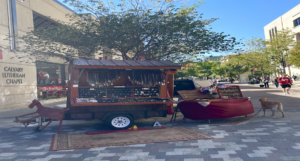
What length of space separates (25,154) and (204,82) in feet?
36.9

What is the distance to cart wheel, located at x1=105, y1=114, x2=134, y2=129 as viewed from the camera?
7324 millimetres

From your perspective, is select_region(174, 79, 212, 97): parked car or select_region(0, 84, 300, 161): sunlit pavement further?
select_region(174, 79, 212, 97): parked car

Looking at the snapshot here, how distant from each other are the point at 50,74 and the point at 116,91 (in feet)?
45.6

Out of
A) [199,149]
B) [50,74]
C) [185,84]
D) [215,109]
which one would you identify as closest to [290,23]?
[185,84]

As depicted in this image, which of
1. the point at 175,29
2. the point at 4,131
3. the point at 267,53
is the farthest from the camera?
the point at 267,53

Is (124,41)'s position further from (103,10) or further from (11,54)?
(11,54)

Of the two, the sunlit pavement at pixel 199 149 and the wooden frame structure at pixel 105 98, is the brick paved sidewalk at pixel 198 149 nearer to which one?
the sunlit pavement at pixel 199 149

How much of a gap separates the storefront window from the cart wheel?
12997 millimetres

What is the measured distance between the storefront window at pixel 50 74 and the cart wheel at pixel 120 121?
512 inches

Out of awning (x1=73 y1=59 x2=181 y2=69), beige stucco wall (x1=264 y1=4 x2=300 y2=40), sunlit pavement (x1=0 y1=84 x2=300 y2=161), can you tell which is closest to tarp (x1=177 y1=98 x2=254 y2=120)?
sunlit pavement (x1=0 y1=84 x2=300 y2=161)

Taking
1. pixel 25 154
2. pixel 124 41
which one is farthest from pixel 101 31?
pixel 25 154

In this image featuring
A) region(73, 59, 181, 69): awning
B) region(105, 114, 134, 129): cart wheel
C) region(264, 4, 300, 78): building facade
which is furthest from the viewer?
region(264, 4, 300, 78): building facade

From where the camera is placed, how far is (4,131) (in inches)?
302

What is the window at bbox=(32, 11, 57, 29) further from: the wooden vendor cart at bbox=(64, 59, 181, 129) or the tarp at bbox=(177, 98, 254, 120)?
the tarp at bbox=(177, 98, 254, 120)
